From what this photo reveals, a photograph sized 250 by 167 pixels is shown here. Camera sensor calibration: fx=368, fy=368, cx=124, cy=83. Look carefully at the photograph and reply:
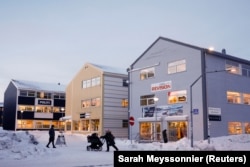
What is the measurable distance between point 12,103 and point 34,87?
5.01 m

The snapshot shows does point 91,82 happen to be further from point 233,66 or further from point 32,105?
point 32,105

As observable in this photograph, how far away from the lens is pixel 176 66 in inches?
1544

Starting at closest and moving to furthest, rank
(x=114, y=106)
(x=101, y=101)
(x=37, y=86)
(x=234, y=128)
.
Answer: (x=234, y=128) < (x=101, y=101) < (x=114, y=106) < (x=37, y=86)

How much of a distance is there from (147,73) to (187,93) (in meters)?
6.97

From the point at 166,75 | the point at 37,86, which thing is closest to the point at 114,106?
the point at 166,75

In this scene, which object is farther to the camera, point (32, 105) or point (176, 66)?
point (32, 105)

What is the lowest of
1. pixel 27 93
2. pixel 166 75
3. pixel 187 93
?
pixel 187 93

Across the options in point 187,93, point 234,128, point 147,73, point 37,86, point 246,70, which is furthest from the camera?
point 37,86

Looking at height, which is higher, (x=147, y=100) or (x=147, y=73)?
(x=147, y=73)

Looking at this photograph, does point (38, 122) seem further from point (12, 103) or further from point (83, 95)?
point (83, 95)

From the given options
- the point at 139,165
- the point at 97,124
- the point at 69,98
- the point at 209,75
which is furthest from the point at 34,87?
the point at 139,165

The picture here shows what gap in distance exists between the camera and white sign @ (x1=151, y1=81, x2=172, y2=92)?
130 ft

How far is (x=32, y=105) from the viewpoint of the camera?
68.9m

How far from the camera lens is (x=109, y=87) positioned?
5016 cm
